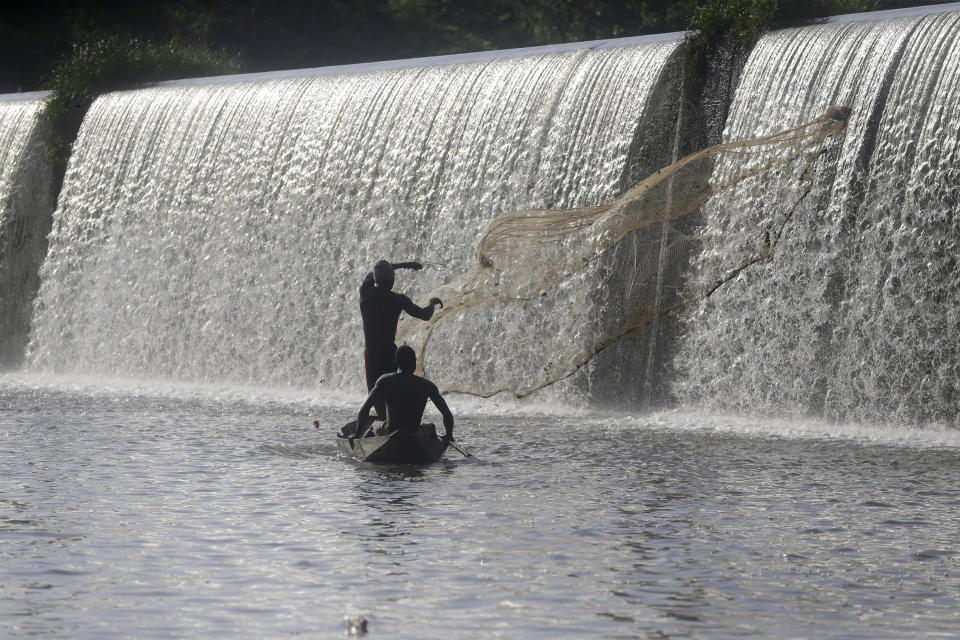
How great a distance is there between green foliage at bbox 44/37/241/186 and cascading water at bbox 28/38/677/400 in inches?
38.4

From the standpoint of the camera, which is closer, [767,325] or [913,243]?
[913,243]

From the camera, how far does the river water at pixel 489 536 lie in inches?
344

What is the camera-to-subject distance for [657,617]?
8.74 m

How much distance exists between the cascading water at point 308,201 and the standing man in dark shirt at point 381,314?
6503 millimetres

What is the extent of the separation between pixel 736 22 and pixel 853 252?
429 centimetres

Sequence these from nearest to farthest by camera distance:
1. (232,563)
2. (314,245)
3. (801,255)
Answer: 1. (232,563)
2. (801,255)
3. (314,245)

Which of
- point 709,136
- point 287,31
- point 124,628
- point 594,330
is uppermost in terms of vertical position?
point 287,31

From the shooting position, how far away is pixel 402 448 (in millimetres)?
14445

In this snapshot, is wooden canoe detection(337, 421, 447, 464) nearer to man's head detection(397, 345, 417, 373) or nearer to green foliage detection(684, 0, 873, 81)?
man's head detection(397, 345, 417, 373)

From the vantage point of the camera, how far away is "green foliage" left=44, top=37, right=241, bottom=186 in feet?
106

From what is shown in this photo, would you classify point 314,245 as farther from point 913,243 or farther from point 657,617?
point 657,617

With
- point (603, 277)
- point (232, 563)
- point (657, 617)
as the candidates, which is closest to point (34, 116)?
point (603, 277)

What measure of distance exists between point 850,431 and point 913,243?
228cm

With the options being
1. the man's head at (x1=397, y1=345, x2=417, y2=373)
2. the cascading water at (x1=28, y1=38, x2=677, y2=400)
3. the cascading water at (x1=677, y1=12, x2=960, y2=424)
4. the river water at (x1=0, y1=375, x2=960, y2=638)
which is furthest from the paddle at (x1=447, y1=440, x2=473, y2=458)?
the cascading water at (x1=28, y1=38, x2=677, y2=400)
